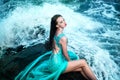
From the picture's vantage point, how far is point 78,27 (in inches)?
220

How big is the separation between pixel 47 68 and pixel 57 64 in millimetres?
212

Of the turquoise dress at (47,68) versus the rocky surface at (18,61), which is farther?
the rocky surface at (18,61)

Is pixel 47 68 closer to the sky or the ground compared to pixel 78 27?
closer to the ground

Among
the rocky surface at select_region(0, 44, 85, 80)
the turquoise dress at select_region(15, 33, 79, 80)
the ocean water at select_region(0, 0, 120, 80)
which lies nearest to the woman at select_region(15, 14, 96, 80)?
the turquoise dress at select_region(15, 33, 79, 80)

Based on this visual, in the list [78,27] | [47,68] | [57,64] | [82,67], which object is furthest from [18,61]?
[78,27]

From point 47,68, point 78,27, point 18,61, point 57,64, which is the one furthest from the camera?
point 78,27

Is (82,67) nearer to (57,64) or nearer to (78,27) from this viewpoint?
(57,64)

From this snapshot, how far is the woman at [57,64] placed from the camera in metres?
3.76

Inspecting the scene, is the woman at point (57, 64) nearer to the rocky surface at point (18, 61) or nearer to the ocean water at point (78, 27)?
the rocky surface at point (18, 61)

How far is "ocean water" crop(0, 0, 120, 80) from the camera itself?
4531mm

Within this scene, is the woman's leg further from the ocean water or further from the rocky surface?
the ocean water

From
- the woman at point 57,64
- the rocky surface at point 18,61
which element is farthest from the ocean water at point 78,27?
the woman at point 57,64

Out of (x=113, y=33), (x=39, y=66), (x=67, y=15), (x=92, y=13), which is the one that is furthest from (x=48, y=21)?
(x=39, y=66)

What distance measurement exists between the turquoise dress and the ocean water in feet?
2.16
